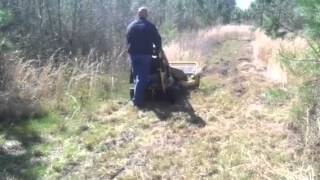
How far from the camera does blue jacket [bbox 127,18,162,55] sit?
9867 mm

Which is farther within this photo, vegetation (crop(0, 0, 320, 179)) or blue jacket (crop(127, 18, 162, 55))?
blue jacket (crop(127, 18, 162, 55))

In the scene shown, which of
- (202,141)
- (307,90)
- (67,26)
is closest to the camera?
(307,90)

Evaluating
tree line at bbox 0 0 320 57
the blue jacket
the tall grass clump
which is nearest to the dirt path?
the tall grass clump

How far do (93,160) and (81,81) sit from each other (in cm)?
401

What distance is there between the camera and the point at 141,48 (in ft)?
32.5

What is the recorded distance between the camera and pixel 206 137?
303 inches

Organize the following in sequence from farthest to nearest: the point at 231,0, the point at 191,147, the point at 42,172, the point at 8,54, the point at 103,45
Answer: the point at 231,0, the point at 103,45, the point at 8,54, the point at 191,147, the point at 42,172

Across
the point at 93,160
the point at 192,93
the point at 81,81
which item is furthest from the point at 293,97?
the point at 81,81

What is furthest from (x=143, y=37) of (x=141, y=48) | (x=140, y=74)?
(x=140, y=74)

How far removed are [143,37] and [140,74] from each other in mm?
647

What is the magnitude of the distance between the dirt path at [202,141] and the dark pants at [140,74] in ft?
0.78

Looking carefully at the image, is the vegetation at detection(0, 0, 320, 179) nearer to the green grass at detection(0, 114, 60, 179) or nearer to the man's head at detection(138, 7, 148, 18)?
the green grass at detection(0, 114, 60, 179)

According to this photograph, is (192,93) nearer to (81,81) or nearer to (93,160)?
(81,81)

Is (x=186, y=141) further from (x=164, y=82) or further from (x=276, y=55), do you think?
(x=164, y=82)
